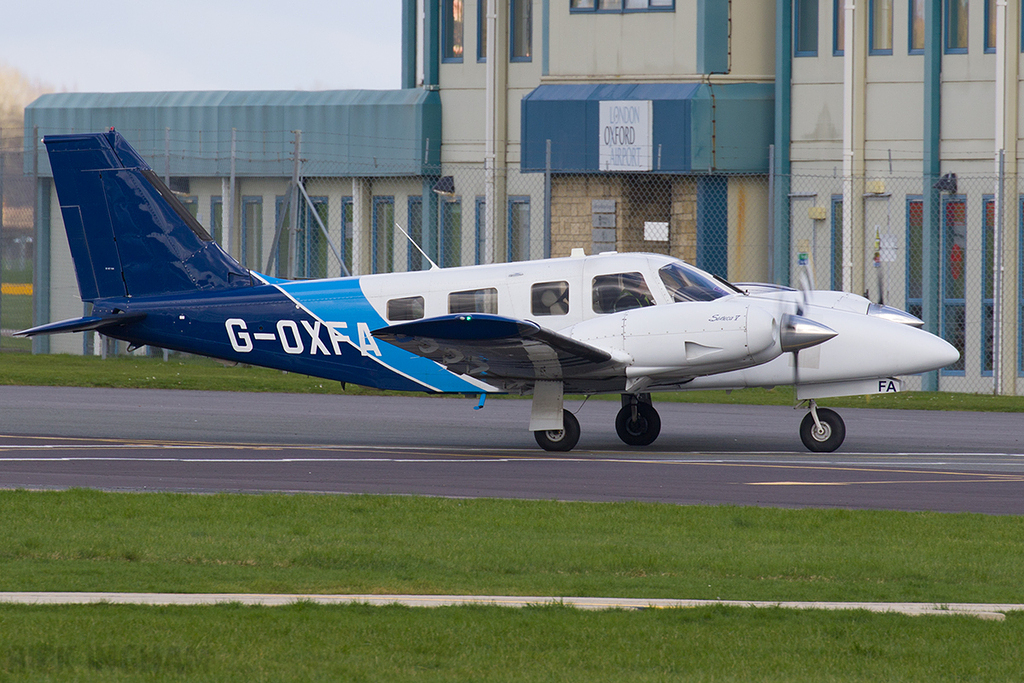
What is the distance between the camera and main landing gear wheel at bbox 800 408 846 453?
15781 mm

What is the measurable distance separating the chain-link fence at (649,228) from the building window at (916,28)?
245cm

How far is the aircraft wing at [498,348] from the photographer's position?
47.8 feet

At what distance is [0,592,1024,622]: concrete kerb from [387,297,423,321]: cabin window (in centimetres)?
834

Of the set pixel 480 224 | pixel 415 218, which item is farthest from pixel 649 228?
pixel 415 218

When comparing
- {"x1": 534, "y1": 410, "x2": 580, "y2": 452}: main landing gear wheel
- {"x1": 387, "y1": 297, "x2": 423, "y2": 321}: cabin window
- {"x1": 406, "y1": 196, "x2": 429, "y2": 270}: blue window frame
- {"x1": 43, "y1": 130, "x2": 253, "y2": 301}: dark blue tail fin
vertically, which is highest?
{"x1": 406, "y1": 196, "x2": 429, "y2": 270}: blue window frame

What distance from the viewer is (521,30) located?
29953 mm

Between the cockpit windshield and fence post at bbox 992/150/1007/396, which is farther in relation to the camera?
fence post at bbox 992/150/1007/396

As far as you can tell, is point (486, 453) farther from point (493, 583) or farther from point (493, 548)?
point (493, 583)

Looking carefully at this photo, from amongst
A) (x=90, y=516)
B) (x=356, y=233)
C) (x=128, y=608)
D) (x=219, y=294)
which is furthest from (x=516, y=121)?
(x=128, y=608)

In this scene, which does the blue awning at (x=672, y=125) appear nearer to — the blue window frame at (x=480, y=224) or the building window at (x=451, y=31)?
the blue window frame at (x=480, y=224)

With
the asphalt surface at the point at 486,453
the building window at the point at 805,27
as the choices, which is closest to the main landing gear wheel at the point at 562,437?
the asphalt surface at the point at 486,453

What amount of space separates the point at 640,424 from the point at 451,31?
16645 mm

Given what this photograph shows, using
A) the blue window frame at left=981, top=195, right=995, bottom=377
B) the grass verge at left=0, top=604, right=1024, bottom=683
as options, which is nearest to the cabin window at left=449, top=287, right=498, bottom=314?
the grass verge at left=0, top=604, right=1024, bottom=683

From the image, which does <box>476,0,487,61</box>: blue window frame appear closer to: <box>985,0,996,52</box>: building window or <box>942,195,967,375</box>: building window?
<box>985,0,996,52</box>: building window
